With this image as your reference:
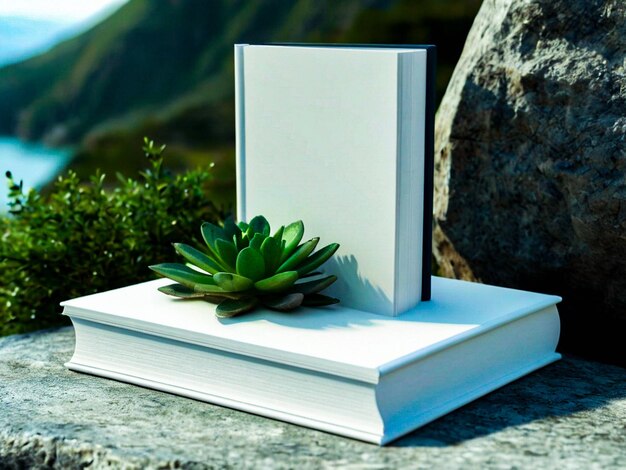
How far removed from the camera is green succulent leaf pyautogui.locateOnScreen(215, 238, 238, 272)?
223 cm

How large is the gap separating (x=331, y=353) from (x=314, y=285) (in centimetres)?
33

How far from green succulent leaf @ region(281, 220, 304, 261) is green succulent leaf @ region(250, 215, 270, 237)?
50 millimetres

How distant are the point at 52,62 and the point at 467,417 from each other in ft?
16.3

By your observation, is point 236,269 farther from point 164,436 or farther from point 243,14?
point 243,14

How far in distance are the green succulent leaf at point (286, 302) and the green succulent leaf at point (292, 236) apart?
10cm

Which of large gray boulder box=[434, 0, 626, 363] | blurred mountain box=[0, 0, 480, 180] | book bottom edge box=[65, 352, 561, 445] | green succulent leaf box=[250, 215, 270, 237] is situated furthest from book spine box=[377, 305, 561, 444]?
blurred mountain box=[0, 0, 480, 180]

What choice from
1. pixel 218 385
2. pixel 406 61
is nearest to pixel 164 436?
pixel 218 385

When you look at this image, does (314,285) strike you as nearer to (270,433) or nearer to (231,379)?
(231,379)

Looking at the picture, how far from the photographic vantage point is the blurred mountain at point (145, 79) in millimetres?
5930

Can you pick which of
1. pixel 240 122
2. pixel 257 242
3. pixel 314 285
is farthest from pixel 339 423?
pixel 240 122

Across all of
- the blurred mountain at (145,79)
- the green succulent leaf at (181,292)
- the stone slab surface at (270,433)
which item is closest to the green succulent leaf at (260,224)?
the green succulent leaf at (181,292)

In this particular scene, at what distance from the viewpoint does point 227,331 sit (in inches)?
83.3

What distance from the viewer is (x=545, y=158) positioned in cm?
251

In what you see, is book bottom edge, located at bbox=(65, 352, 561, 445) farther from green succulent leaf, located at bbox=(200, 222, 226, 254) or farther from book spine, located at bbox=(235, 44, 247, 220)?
book spine, located at bbox=(235, 44, 247, 220)
